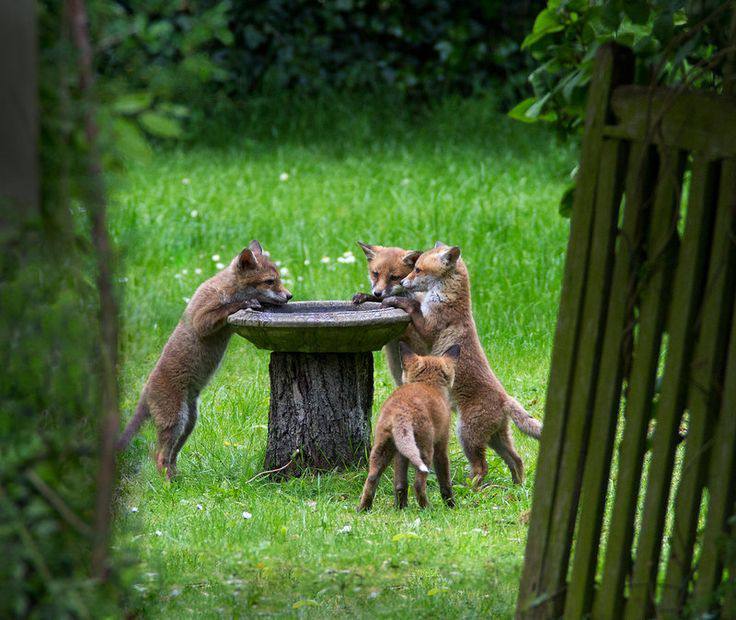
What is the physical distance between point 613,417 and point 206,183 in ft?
34.3

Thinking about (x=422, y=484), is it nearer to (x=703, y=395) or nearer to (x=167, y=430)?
(x=167, y=430)

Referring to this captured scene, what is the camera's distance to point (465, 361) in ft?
21.4

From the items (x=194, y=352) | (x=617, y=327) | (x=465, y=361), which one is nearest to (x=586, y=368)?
(x=617, y=327)

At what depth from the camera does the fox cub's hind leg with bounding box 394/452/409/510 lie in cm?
582

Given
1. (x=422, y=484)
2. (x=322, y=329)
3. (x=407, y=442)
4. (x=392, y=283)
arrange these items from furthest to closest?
(x=392, y=283) < (x=322, y=329) < (x=422, y=484) < (x=407, y=442)

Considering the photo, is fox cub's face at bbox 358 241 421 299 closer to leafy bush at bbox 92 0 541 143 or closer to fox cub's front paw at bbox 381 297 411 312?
fox cub's front paw at bbox 381 297 411 312

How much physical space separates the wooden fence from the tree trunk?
3.02 metres

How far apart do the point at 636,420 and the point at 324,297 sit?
19.8ft

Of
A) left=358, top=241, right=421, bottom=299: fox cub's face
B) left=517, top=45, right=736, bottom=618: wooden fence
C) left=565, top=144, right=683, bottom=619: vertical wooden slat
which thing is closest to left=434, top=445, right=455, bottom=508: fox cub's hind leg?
left=358, top=241, right=421, bottom=299: fox cub's face

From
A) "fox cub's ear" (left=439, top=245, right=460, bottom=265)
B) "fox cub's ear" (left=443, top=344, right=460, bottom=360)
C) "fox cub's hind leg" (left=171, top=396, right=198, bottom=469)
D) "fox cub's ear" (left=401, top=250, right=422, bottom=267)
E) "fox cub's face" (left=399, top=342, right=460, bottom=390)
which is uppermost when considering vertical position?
"fox cub's ear" (left=439, top=245, right=460, bottom=265)

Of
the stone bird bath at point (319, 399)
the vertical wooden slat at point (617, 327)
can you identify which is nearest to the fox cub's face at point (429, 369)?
the stone bird bath at point (319, 399)

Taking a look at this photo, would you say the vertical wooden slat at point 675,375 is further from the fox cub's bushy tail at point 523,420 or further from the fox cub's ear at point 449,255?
the fox cub's ear at point 449,255

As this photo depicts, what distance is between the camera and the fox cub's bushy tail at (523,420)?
20.6 ft

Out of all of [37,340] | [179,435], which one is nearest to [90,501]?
[37,340]
